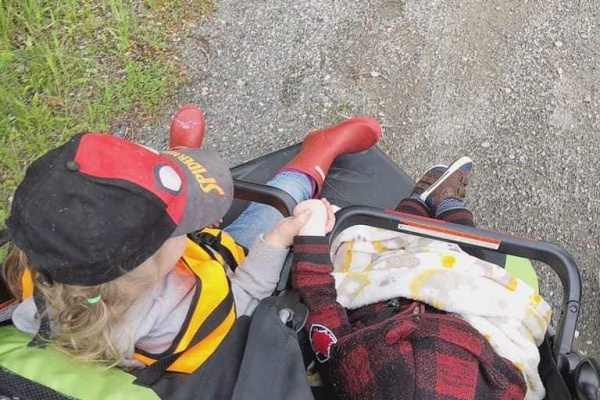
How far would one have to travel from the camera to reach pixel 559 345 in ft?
3.75

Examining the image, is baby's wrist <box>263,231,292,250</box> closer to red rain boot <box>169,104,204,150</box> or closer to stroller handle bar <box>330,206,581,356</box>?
stroller handle bar <box>330,206,581,356</box>

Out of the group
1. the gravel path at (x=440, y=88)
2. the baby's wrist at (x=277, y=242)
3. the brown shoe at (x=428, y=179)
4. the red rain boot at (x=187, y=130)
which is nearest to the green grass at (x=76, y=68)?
the gravel path at (x=440, y=88)

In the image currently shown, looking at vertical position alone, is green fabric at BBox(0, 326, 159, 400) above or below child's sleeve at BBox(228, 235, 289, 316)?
above

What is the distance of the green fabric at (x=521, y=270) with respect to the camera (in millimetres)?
1404

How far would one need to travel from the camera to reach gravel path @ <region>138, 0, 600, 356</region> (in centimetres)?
181

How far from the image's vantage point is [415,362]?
1.07m

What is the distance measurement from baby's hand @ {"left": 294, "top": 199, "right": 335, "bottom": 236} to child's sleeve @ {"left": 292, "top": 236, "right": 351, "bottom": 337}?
0.02 meters

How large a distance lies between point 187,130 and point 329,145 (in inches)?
13.4

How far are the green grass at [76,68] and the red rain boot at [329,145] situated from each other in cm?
59

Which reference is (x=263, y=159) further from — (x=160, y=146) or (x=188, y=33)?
(x=188, y=33)

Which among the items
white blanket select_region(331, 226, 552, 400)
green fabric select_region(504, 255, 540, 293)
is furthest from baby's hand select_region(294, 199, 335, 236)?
green fabric select_region(504, 255, 540, 293)

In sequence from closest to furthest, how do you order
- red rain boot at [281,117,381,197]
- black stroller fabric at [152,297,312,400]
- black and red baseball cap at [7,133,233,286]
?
black and red baseball cap at [7,133,233,286] < black stroller fabric at [152,297,312,400] < red rain boot at [281,117,381,197]

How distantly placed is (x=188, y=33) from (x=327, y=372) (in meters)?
1.26

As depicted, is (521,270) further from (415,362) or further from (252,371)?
(252,371)
